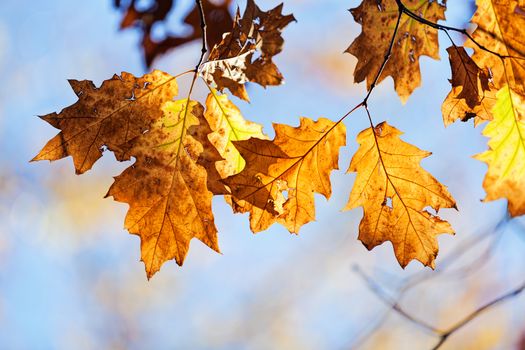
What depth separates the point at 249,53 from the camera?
1.57 m

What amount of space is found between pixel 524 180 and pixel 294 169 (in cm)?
63

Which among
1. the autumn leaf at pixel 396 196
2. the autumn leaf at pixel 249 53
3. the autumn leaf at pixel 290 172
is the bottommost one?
the autumn leaf at pixel 396 196

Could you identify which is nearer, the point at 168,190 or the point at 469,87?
the point at 469,87

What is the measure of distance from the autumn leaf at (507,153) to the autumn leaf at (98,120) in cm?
96

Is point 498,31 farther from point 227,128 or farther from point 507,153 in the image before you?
point 227,128

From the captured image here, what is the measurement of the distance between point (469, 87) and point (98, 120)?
3.47 ft

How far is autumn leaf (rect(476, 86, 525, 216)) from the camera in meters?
1.16

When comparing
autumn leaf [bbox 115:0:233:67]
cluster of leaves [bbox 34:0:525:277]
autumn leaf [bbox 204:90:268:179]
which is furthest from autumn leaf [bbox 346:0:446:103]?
autumn leaf [bbox 115:0:233:67]

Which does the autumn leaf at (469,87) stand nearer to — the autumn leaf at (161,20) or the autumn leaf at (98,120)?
the autumn leaf at (98,120)

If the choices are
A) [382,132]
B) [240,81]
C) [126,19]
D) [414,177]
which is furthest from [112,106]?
[126,19]

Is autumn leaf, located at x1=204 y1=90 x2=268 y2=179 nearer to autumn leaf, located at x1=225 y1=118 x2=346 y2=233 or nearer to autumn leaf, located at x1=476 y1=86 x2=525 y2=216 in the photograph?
autumn leaf, located at x1=225 y1=118 x2=346 y2=233

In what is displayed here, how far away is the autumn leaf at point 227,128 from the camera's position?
1.63m

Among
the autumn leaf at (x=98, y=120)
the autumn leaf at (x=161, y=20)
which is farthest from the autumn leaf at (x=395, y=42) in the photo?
the autumn leaf at (x=161, y=20)

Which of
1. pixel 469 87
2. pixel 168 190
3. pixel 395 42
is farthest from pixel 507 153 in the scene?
pixel 168 190
